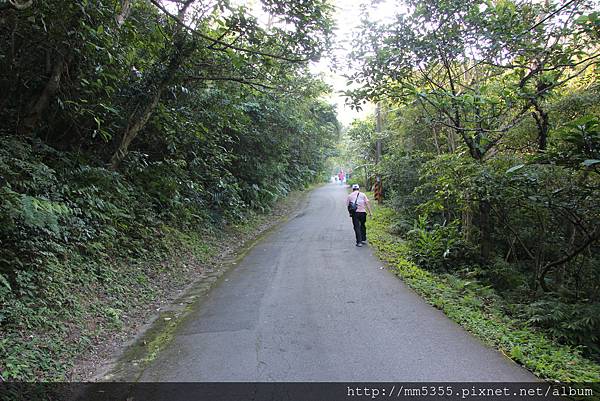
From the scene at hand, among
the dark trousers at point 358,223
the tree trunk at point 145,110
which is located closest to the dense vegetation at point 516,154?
the dark trousers at point 358,223

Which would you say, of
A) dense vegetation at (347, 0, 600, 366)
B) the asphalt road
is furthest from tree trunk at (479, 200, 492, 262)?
the asphalt road

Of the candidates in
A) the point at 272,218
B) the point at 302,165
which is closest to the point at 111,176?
the point at 272,218

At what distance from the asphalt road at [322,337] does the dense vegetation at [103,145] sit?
4.30 ft

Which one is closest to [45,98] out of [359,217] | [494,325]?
[359,217]

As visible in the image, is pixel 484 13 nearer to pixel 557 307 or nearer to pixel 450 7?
pixel 450 7

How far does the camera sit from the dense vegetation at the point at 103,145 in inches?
181

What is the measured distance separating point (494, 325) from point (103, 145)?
8.33 metres

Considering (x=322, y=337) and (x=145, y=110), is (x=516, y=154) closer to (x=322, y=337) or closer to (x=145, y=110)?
(x=322, y=337)

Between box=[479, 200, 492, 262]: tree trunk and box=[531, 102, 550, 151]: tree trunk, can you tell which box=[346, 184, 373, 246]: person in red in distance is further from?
box=[531, 102, 550, 151]: tree trunk

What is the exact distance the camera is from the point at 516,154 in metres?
7.65

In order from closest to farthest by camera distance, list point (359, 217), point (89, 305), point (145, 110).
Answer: point (89, 305) < point (145, 110) < point (359, 217)

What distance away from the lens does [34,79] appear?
7000 millimetres

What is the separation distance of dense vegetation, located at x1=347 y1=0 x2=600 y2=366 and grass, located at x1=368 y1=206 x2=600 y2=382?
14.8 inches

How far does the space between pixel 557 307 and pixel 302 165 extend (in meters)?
22.9
